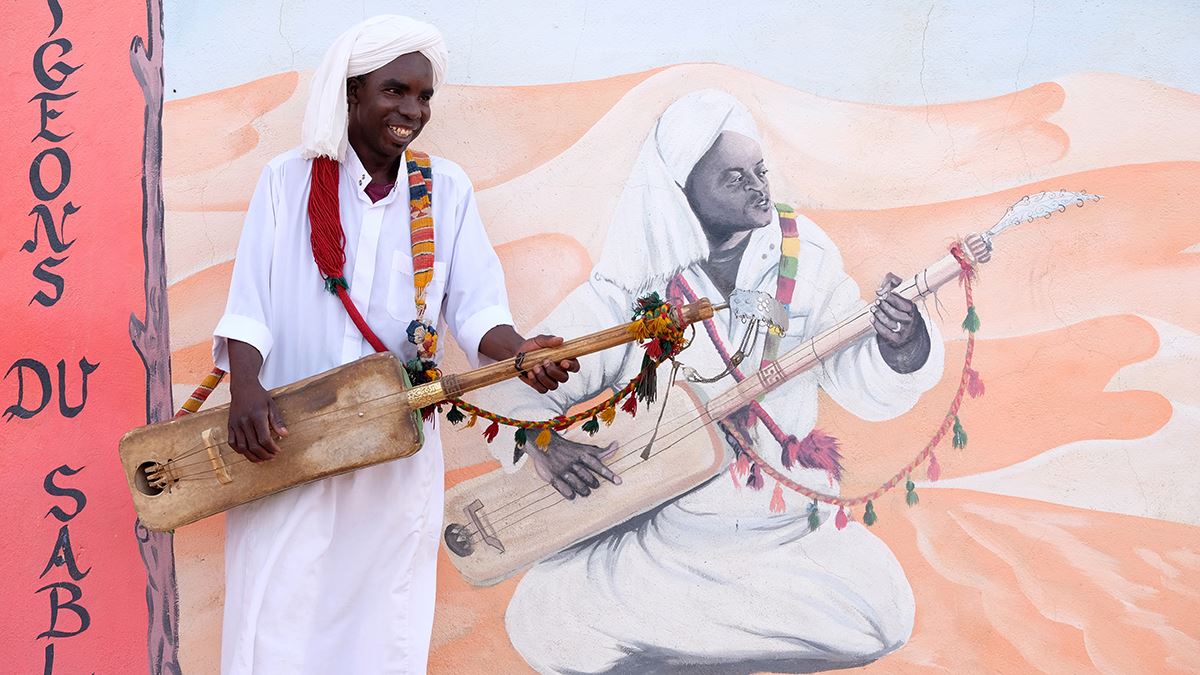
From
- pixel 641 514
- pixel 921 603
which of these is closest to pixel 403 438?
pixel 641 514

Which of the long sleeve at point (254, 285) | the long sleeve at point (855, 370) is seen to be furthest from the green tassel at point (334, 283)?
the long sleeve at point (855, 370)

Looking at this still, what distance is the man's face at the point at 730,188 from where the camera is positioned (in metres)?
3.56

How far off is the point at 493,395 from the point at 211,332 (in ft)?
2.80

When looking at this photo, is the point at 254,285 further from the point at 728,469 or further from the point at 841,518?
the point at 841,518

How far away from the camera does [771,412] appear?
3.54 m

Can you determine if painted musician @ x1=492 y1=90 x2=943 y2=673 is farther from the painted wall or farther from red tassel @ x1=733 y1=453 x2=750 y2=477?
the painted wall

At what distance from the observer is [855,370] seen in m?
3.53

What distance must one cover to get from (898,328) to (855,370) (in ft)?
0.57

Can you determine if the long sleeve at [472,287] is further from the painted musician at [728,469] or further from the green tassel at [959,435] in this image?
the green tassel at [959,435]

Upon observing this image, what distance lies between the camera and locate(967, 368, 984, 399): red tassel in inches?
137

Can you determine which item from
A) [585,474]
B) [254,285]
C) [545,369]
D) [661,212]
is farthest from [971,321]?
[254,285]

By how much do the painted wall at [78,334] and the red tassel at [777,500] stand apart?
1793 mm

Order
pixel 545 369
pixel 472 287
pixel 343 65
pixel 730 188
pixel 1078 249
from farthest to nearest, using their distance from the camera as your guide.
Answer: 1. pixel 730 188
2. pixel 1078 249
3. pixel 472 287
4. pixel 343 65
5. pixel 545 369

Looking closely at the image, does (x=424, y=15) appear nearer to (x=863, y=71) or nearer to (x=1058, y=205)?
(x=863, y=71)
